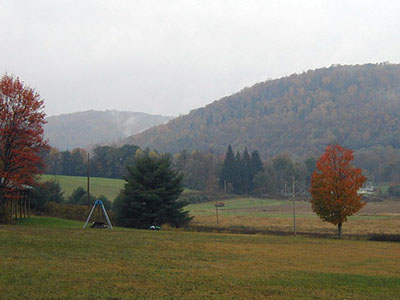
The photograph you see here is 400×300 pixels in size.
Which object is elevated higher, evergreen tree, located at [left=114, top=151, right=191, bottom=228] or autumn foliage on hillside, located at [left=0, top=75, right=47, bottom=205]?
autumn foliage on hillside, located at [left=0, top=75, right=47, bottom=205]

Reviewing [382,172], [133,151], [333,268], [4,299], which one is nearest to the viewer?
[4,299]

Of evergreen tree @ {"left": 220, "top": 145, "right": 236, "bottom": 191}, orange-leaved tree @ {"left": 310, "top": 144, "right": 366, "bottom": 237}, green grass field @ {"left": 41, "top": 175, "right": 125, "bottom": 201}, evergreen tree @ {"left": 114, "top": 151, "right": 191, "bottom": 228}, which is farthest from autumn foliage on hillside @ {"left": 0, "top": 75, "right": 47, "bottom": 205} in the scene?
evergreen tree @ {"left": 220, "top": 145, "right": 236, "bottom": 191}

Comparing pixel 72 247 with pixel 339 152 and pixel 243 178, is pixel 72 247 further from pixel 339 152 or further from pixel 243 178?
pixel 243 178

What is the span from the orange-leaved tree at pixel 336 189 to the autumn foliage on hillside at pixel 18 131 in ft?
82.8

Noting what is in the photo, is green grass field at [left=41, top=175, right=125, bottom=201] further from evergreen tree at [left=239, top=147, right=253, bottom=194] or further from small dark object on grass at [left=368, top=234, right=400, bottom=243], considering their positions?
small dark object on grass at [left=368, top=234, right=400, bottom=243]

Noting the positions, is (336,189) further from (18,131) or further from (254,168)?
(254,168)

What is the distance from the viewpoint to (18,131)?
122ft

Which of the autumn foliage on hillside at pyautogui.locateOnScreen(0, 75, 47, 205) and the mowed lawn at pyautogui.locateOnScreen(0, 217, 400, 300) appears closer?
the mowed lawn at pyautogui.locateOnScreen(0, 217, 400, 300)

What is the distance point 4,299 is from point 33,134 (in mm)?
27279

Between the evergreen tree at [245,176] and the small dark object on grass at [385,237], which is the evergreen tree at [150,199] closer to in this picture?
the small dark object on grass at [385,237]

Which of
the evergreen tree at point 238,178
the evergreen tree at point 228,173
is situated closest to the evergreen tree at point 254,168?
the evergreen tree at point 238,178

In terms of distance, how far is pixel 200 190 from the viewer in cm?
12875

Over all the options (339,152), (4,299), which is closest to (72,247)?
(4,299)

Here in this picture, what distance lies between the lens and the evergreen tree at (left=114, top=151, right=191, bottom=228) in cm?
5272
